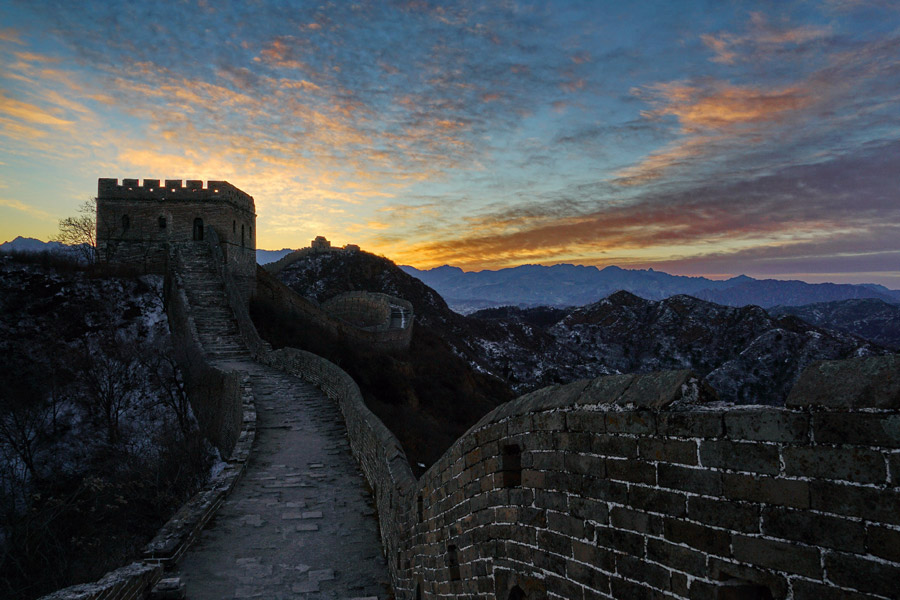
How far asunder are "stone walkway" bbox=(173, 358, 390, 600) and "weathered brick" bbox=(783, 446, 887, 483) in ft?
20.7

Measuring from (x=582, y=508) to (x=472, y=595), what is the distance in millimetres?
1893

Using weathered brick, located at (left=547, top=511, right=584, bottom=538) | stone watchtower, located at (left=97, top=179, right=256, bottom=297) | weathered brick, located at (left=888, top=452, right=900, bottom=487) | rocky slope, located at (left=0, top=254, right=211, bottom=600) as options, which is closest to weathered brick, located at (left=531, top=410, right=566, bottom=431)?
weathered brick, located at (left=547, top=511, right=584, bottom=538)

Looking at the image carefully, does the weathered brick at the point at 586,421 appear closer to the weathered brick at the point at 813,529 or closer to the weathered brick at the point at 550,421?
the weathered brick at the point at 550,421

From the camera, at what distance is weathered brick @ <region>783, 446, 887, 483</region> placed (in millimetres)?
1771

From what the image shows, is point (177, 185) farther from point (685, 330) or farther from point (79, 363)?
point (685, 330)

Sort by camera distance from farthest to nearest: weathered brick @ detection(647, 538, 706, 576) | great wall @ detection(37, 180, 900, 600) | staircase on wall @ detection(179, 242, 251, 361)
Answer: staircase on wall @ detection(179, 242, 251, 361), weathered brick @ detection(647, 538, 706, 576), great wall @ detection(37, 180, 900, 600)

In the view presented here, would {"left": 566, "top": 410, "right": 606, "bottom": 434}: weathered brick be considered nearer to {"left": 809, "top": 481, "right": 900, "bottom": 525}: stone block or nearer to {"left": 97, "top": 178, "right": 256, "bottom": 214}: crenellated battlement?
Answer: {"left": 809, "top": 481, "right": 900, "bottom": 525}: stone block

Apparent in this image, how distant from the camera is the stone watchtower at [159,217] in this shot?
1086 inches

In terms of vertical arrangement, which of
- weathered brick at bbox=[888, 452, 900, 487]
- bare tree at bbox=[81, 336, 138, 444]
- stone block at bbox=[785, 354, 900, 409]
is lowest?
bare tree at bbox=[81, 336, 138, 444]

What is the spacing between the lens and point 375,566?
24.5ft

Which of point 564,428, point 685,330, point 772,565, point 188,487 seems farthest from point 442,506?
point 685,330

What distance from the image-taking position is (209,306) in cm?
2458

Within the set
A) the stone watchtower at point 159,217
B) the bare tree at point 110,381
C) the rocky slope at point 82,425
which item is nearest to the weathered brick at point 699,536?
the rocky slope at point 82,425

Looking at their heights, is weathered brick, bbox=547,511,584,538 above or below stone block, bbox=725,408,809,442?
below
